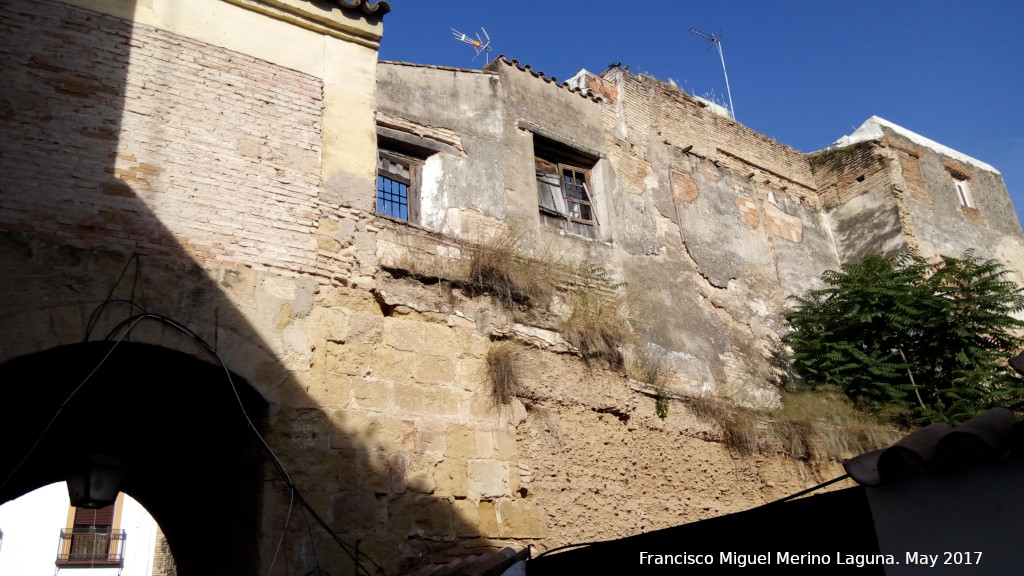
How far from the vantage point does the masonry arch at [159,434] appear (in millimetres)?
5934

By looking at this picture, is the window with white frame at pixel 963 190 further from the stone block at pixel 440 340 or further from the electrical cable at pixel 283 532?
the electrical cable at pixel 283 532

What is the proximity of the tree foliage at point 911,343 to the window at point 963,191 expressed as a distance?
5.04m

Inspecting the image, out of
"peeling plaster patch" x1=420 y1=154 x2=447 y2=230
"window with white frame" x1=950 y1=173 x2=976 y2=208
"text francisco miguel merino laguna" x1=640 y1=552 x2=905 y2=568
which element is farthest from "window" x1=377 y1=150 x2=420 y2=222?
"window with white frame" x1=950 y1=173 x2=976 y2=208

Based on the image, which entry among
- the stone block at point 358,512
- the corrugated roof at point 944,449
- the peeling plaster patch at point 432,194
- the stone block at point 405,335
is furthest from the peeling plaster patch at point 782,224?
the corrugated roof at point 944,449

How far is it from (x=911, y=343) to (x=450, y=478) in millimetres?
7206

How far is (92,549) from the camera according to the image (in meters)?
17.9

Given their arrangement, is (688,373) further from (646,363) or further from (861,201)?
(861,201)

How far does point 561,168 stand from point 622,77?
2.38m

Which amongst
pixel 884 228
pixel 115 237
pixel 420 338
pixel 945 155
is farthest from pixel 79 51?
pixel 945 155

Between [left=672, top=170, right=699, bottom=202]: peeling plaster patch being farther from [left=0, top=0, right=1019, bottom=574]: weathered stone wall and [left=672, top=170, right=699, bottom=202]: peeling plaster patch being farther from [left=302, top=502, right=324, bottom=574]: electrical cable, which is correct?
[left=302, top=502, right=324, bottom=574]: electrical cable

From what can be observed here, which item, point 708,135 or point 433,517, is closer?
point 433,517

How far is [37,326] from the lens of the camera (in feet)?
17.7

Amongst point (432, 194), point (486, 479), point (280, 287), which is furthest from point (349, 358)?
point (432, 194)

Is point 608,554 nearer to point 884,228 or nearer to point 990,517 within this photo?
point 990,517
